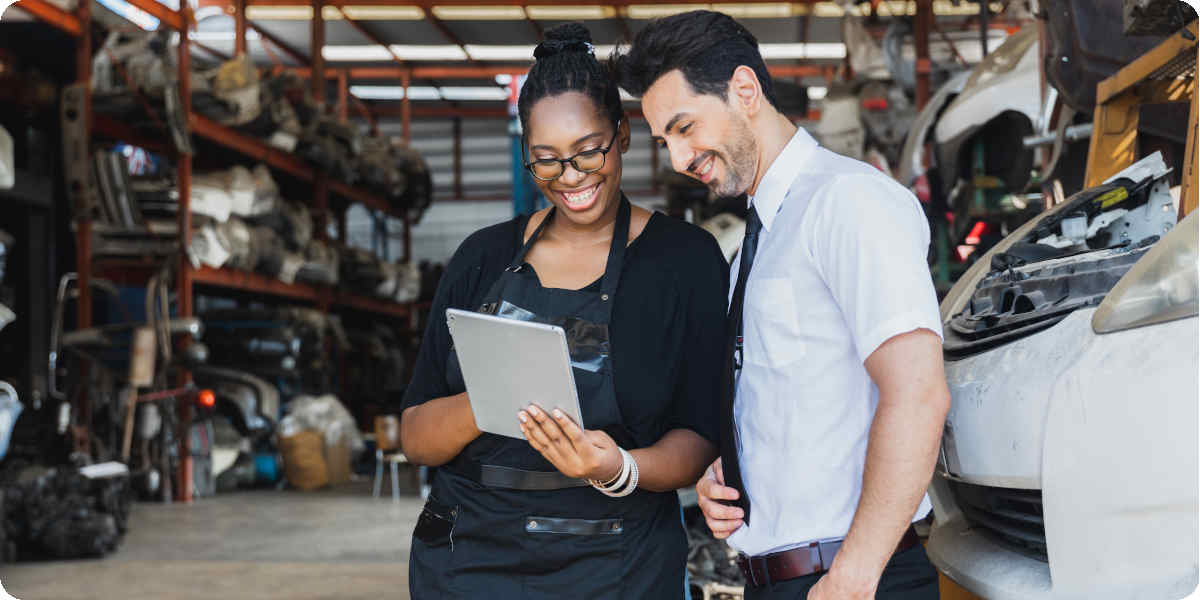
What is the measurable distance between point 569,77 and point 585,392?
0.49 m

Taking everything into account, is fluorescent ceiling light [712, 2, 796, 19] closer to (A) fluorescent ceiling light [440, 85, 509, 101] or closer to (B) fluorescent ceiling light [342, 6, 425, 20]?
(B) fluorescent ceiling light [342, 6, 425, 20]

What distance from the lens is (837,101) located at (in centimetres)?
706

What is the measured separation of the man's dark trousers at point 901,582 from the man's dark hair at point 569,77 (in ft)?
2.47

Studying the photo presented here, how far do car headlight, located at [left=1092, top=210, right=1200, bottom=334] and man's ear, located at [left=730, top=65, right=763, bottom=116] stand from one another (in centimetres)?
50

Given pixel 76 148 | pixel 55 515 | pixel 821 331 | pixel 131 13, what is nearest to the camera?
pixel 821 331

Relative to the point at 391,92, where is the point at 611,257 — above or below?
below

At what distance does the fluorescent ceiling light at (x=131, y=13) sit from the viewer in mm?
9419

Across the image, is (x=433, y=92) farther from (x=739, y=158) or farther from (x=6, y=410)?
(x=739, y=158)

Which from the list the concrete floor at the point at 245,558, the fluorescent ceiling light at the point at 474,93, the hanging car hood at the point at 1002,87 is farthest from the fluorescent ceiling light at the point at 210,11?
the hanging car hood at the point at 1002,87

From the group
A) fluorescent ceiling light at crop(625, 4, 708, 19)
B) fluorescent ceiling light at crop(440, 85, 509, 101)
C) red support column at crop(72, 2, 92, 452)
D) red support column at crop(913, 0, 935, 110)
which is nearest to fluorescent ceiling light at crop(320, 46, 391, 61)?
fluorescent ceiling light at crop(440, 85, 509, 101)

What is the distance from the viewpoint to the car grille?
57.2 inches

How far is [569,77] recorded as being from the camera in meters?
1.66

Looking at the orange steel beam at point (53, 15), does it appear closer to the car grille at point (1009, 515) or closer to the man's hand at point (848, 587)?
the car grille at point (1009, 515)

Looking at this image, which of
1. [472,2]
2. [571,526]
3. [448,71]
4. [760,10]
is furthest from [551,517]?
[448,71]
